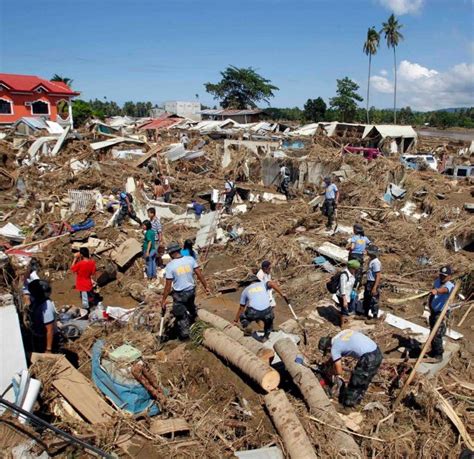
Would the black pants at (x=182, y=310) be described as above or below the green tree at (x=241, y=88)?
below

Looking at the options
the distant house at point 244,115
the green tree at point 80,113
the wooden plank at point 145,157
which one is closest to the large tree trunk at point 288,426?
the wooden plank at point 145,157

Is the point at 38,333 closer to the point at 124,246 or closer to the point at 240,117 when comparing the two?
the point at 124,246

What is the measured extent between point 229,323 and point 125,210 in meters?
7.73

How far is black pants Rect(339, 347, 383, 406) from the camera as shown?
509 cm

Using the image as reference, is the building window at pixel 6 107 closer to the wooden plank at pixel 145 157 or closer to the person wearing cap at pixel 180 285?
the wooden plank at pixel 145 157

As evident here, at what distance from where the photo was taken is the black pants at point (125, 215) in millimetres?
12989

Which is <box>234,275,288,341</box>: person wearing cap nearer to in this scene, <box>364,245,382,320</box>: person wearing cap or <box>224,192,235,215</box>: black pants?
<box>364,245,382,320</box>: person wearing cap

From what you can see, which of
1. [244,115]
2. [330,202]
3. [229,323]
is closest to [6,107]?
[244,115]

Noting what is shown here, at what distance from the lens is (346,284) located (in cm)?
726

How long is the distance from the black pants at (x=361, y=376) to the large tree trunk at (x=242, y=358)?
0.92 metres

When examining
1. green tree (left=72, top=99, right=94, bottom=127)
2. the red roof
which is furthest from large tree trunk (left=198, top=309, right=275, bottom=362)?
green tree (left=72, top=99, right=94, bottom=127)

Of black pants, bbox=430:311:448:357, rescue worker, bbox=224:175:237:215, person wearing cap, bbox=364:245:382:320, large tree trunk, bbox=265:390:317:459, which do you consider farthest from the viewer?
rescue worker, bbox=224:175:237:215

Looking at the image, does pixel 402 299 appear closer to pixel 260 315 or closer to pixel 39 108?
pixel 260 315

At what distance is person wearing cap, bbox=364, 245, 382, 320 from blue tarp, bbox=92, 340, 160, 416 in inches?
167
